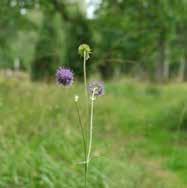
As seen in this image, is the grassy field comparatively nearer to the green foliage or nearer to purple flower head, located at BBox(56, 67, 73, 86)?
purple flower head, located at BBox(56, 67, 73, 86)

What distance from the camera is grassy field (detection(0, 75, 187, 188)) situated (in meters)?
4.31

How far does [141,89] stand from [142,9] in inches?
413

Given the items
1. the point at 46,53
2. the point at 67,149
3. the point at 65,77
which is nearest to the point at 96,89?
the point at 65,77

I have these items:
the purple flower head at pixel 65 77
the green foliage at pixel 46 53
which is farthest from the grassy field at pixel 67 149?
the green foliage at pixel 46 53

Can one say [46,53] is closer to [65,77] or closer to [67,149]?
[67,149]

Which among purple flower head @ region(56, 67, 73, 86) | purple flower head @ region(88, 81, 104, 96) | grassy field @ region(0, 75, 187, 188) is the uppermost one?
purple flower head @ region(56, 67, 73, 86)

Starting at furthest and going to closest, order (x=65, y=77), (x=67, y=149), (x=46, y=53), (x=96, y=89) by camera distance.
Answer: (x=46, y=53), (x=67, y=149), (x=96, y=89), (x=65, y=77)

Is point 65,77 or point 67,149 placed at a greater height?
point 65,77

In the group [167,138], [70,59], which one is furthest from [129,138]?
[70,59]

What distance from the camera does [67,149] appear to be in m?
5.36

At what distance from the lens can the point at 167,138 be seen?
9.22 metres

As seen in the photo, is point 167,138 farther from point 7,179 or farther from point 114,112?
point 7,179

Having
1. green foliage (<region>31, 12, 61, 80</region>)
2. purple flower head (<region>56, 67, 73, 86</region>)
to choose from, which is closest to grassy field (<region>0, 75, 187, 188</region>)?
purple flower head (<region>56, 67, 73, 86</region>)

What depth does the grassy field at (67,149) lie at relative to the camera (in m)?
4.31
